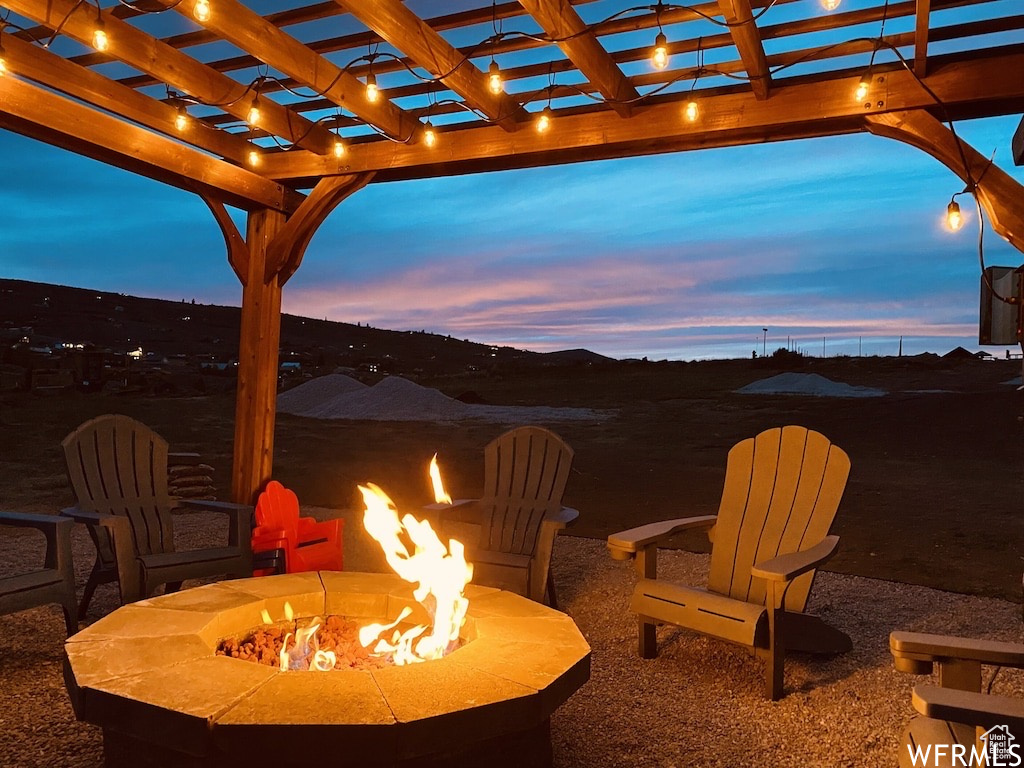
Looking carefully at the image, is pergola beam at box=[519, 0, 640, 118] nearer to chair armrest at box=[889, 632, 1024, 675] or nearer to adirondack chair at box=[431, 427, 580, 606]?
adirondack chair at box=[431, 427, 580, 606]

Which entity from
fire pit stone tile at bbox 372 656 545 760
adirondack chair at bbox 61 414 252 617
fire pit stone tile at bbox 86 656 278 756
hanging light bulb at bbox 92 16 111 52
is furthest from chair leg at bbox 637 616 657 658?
hanging light bulb at bbox 92 16 111 52

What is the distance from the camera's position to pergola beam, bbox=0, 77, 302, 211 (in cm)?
329

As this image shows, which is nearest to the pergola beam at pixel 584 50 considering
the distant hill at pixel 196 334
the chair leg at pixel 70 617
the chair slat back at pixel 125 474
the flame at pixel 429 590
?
the flame at pixel 429 590

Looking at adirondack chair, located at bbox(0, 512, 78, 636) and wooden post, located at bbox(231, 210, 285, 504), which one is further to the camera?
wooden post, located at bbox(231, 210, 285, 504)

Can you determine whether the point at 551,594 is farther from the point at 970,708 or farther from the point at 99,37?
the point at 99,37

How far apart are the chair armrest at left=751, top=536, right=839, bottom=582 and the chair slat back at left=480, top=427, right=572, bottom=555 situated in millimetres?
1248

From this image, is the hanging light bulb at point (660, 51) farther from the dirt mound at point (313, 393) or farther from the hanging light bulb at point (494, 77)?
the dirt mound at point (313, 393)

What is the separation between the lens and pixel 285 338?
4747 cm

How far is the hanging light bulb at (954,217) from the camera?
10.5ft

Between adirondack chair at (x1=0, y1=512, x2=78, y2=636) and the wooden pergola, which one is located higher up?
the wooden pergola

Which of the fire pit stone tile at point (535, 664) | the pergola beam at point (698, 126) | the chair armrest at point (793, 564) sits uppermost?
the pergola beam at point (698, 126)

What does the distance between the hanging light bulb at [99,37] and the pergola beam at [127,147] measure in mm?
603

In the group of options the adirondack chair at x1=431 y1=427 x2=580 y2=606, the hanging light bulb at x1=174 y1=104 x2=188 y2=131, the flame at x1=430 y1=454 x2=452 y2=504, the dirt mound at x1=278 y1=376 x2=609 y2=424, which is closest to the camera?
the flame at x1=430 y1=454 x2=452 y2=504

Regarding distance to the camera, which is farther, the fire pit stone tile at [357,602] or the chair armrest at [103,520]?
the chair armrest at [103,520]
